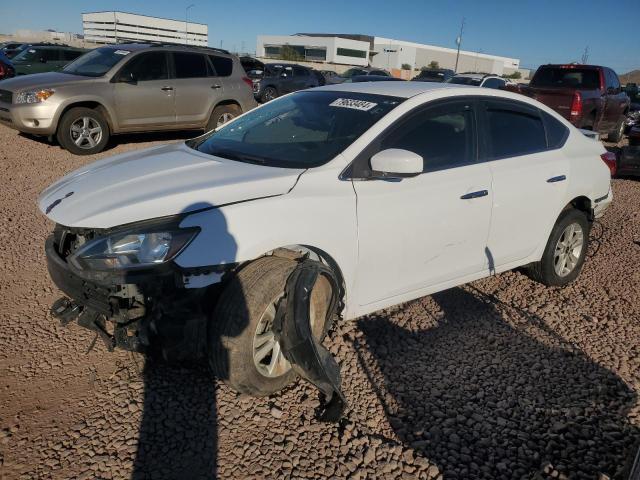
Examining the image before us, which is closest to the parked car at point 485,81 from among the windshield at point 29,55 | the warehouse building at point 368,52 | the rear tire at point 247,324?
the windshield at point 29,55

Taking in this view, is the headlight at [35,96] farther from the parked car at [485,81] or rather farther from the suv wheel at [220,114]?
the parked car at [485,81]

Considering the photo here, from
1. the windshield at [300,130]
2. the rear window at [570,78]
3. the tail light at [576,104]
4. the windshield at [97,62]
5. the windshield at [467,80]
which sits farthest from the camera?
the windshield at [467,80]

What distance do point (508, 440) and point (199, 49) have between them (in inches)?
374

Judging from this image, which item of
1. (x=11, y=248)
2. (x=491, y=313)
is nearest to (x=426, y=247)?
(x=491, y=313)

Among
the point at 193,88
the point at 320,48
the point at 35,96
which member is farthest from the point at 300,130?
the point at 320,48

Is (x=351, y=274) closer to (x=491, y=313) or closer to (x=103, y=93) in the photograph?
(x=491, y=313)

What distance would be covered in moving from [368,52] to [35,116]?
86.1 metres

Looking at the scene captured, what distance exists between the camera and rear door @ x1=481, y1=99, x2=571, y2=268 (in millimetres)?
3947

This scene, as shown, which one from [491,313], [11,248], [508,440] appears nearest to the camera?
[508,440]

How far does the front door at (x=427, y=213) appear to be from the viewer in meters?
3.27

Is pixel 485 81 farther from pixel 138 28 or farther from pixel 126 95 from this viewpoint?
pixel 138 28

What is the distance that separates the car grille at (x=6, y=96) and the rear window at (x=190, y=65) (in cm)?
275

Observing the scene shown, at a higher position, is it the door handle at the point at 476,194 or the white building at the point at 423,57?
the door handle at the point at 476,194

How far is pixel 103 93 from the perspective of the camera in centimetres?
877
